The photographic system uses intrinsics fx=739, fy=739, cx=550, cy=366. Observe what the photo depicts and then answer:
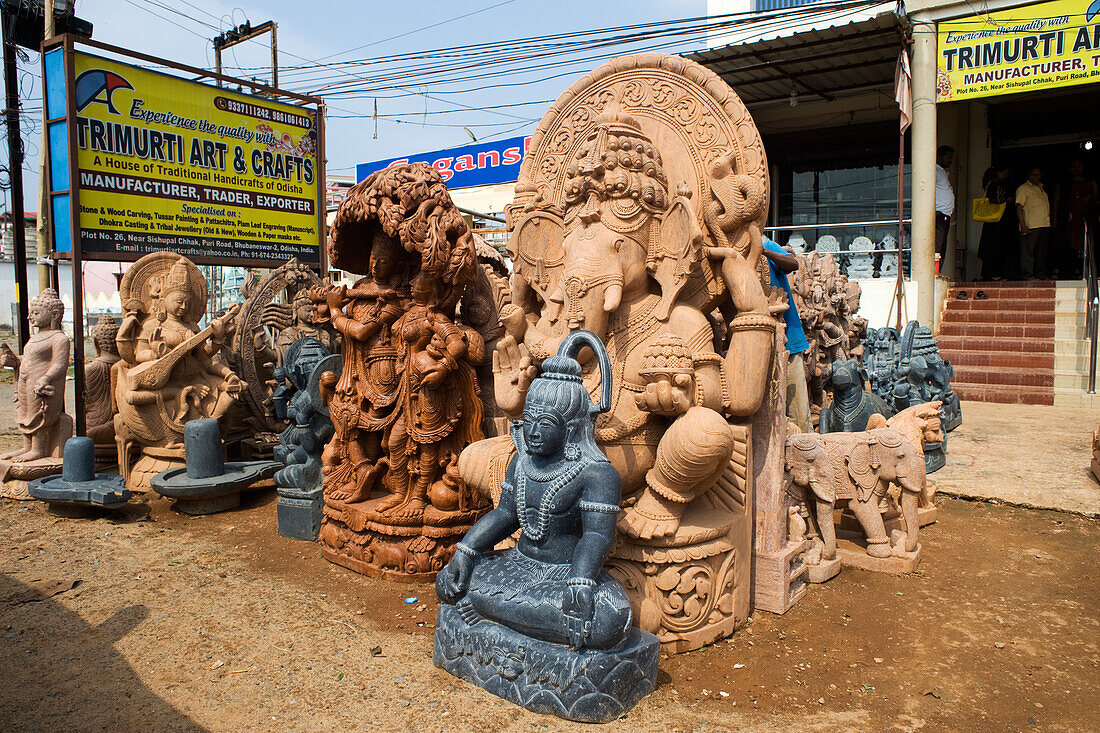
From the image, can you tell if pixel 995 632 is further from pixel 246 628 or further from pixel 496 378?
pixel 246 628

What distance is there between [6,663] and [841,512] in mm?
5354

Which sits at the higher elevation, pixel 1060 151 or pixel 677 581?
pixel 1060 151

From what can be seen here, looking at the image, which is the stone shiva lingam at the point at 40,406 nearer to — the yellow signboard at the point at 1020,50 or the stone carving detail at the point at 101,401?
the stone carving detail at the point at 101,401

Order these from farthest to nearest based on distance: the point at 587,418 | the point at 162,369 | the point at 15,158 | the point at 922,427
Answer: the point at 15,158
the point at 162,369
the point at 922,427
the point at 587,418

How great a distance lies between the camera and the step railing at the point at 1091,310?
10.4 m

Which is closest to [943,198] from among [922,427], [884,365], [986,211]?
[986,211]

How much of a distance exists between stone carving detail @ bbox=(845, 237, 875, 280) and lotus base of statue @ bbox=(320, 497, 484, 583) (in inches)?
455

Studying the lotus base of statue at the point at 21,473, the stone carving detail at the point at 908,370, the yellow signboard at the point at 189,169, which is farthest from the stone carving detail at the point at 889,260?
the lotus base of statue at the point at 21,473

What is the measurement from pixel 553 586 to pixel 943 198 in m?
12.4

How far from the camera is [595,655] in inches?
114

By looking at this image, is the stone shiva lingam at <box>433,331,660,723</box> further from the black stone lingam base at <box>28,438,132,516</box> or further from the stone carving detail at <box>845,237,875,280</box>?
the stone carving detail at <box>845,237,875,280</box>

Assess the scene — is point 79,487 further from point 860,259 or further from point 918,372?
point 860,259

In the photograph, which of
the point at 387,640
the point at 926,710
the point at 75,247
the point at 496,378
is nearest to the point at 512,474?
the point at 496,378

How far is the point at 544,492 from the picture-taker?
3.17m
